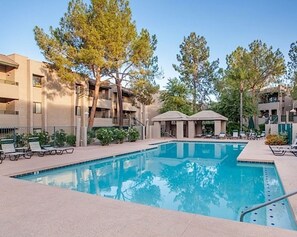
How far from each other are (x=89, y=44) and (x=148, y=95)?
8.45 metres

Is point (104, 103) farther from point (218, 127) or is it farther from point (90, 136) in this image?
point (218, 127)

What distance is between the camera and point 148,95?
27234mm

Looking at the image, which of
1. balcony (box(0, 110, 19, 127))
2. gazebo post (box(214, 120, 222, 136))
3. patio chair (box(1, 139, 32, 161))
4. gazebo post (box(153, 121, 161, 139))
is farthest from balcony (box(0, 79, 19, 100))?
gazebo post (box(214, 120, 222, 136))

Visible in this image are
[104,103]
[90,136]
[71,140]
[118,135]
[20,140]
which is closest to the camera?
[20,140]

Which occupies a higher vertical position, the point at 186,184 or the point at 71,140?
the point at 71,140

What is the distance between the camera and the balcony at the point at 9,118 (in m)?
19.8

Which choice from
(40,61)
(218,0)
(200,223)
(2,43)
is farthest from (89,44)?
(200,223)

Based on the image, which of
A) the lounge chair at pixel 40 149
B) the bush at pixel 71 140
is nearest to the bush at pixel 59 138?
the bush at pixel 71 140

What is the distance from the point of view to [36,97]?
23078 mm

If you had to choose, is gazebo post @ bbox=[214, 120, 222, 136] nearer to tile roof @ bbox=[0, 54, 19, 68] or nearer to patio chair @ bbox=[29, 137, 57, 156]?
patio chair @ bbox=[29, 137, 57, 156]

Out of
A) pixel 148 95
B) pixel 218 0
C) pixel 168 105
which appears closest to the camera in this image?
pixel 218 0

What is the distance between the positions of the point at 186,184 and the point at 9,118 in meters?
16.7

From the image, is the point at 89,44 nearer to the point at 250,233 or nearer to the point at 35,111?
the point at 35,111

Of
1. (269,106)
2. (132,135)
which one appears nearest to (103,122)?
(132,135)
